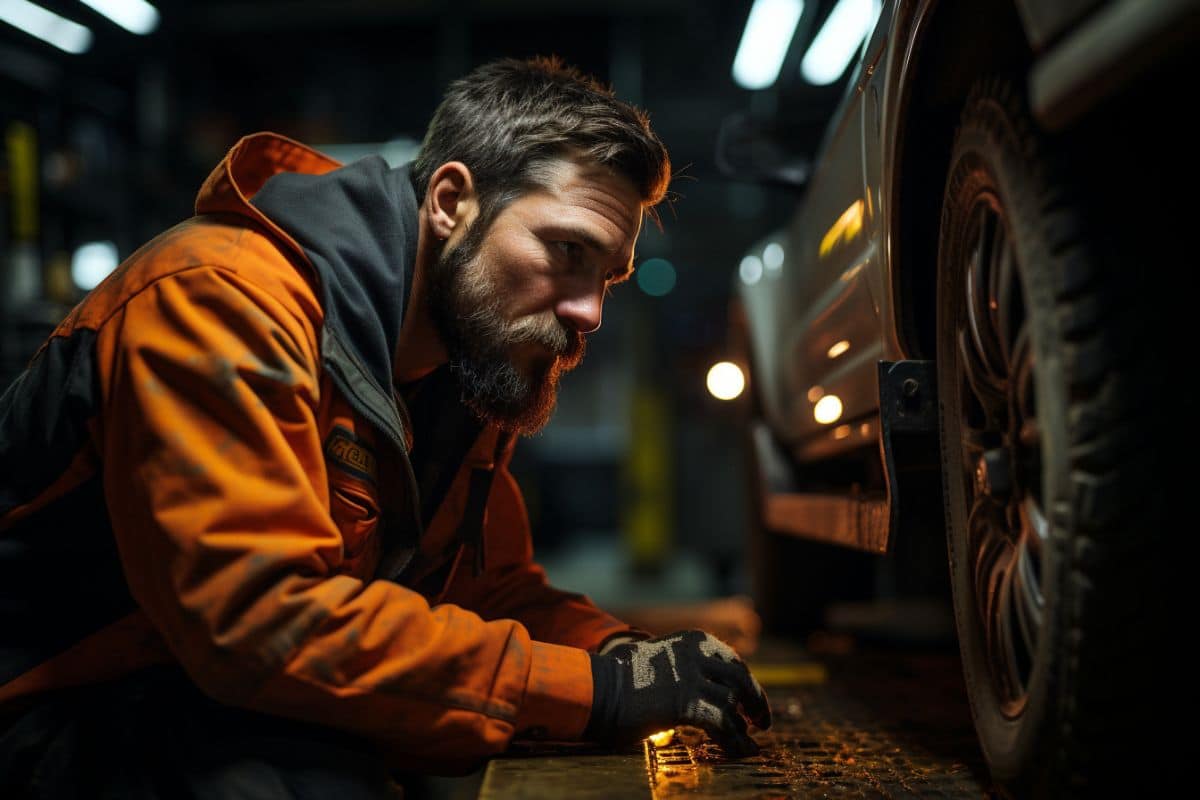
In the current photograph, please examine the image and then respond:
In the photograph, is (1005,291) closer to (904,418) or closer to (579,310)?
(904,418)

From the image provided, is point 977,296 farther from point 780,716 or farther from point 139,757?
point 139,757

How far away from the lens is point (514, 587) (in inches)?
75.9

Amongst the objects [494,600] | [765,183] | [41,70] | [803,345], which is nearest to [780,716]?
[494,600]

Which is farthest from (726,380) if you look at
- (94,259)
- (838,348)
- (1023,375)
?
(94,259)

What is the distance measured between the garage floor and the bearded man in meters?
0.06

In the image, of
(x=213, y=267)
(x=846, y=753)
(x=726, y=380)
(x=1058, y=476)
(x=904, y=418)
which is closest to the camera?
(x=1058, y=476)

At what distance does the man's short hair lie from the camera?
1.68 metres

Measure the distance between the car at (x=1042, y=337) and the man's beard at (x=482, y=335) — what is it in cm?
59

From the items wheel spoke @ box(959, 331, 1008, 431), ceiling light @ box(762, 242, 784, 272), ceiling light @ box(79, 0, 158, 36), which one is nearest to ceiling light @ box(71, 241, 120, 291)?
ceiling light @ box(79, 0, 158, 36)

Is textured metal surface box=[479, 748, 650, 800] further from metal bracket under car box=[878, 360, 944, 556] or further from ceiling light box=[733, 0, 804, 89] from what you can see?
ceiling light box=[733, 0, 804, 89]

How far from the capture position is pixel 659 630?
11.8ft

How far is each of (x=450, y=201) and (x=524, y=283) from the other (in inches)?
8.8

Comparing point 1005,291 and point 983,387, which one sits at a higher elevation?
point 1005,291

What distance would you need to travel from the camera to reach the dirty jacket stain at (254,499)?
1146mm
